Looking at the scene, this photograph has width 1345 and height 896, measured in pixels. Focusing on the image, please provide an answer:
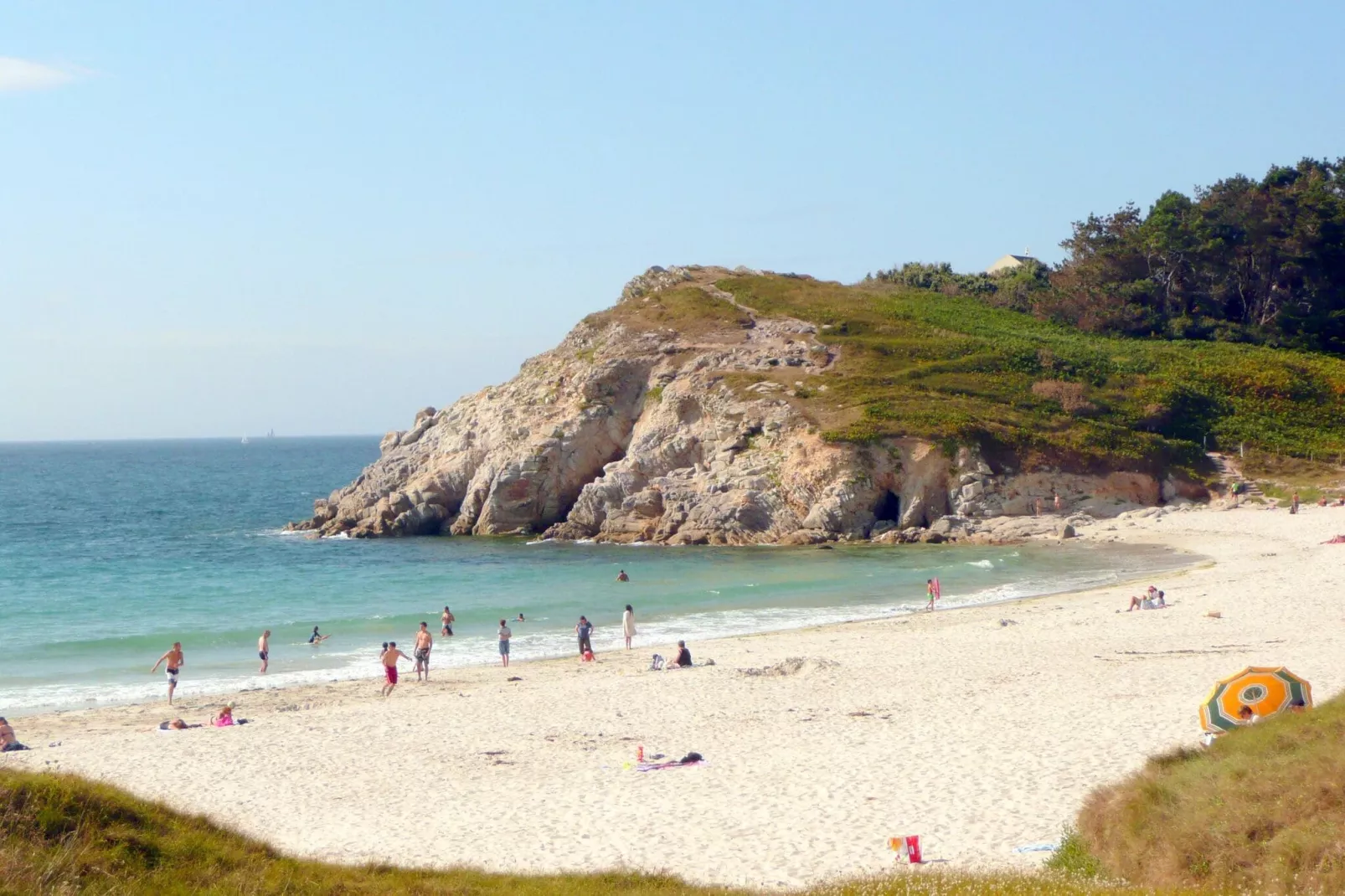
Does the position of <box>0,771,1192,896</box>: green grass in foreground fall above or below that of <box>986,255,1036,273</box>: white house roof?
below

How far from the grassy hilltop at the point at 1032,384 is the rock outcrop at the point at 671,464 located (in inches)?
36.1

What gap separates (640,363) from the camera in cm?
5712

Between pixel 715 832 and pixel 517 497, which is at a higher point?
pixel 517 497

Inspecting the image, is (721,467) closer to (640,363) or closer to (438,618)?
(640,363)

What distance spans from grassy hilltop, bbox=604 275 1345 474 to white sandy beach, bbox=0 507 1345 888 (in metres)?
22.5

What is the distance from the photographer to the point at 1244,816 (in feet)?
27.8

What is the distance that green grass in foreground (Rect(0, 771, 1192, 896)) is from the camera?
7.19 meters

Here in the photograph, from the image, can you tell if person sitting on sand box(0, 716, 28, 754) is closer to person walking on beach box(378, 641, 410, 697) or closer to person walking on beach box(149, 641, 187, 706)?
person walking on beach box(149, 641, 187, 706)

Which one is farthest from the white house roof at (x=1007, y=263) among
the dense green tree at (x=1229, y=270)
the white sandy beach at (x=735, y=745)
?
the white sandy beach at (x=735, y=745)

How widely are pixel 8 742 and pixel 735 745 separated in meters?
11.4

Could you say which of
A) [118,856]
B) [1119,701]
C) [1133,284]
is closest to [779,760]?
[1119,701]

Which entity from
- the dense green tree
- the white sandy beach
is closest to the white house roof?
the dense green tree

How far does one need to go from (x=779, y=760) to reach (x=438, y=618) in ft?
59.6

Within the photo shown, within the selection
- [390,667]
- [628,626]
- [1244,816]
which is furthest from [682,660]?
[1244,816]
